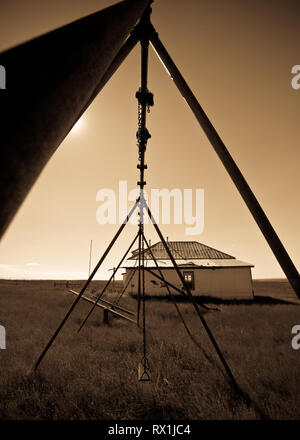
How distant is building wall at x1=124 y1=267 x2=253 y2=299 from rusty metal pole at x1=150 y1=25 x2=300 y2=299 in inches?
689

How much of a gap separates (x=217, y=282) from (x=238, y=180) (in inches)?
749

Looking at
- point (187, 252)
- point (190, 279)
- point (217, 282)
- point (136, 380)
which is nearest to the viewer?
point (136, 380)

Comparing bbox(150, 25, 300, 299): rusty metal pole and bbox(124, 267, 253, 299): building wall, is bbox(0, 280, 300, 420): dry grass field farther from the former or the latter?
bbox(124, 267, 253, 299): building wall

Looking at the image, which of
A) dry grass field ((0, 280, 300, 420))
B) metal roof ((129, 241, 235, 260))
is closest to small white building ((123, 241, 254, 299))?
metal roof ((129, 241, 235, 260))

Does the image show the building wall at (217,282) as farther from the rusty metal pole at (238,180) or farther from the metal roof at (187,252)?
the rusty metal pole at (238,180)

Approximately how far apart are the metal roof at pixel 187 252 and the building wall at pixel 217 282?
120 inches

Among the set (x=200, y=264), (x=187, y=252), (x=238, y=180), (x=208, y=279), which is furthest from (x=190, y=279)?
(x=238, y=180)

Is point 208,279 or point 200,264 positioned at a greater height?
point 200,264

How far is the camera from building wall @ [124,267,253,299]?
61.5ft

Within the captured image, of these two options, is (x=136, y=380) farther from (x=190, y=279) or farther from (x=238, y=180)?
(x=190, y=279)

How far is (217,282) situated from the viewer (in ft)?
62.5

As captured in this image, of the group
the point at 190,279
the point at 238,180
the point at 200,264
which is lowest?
the point at 190,279
